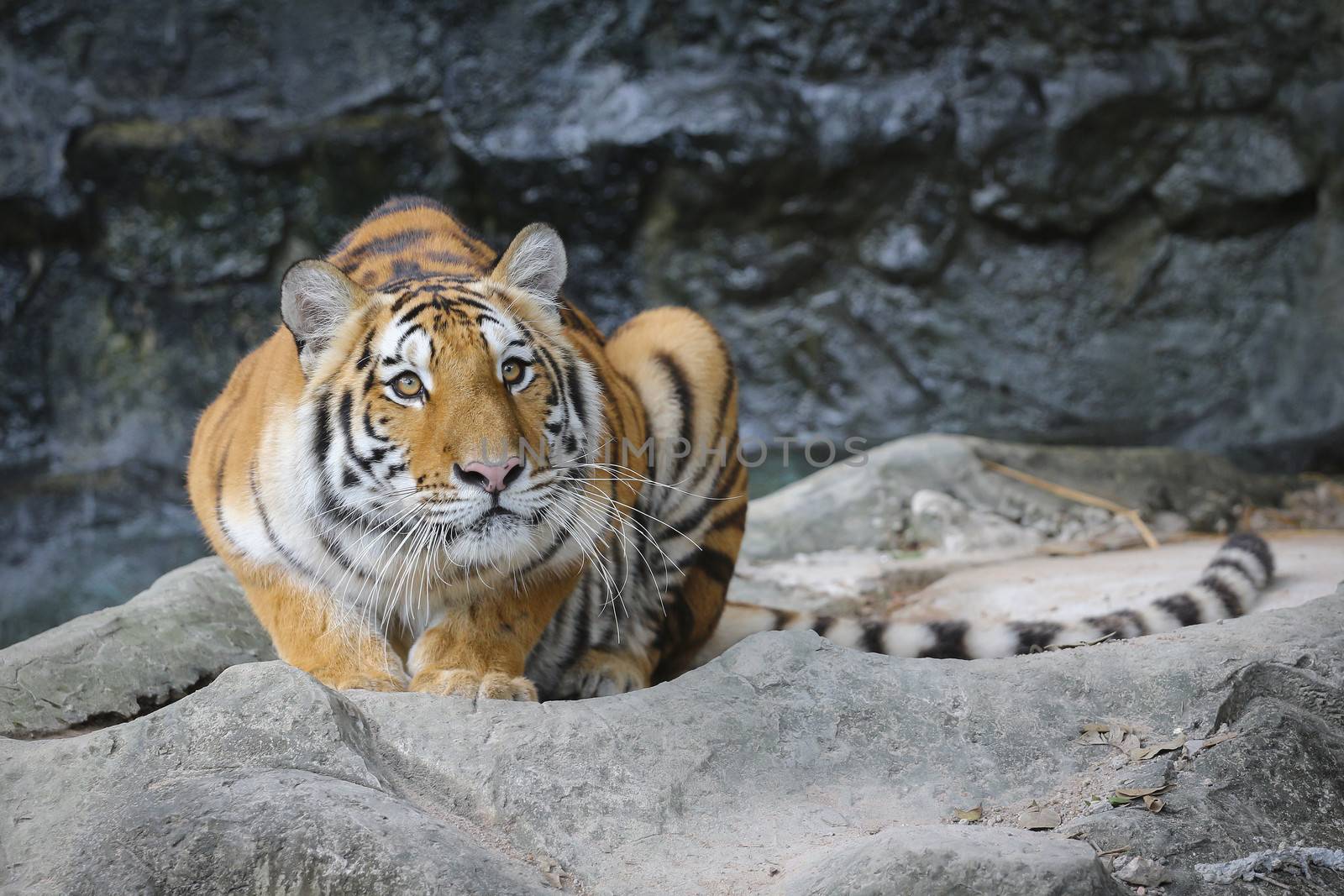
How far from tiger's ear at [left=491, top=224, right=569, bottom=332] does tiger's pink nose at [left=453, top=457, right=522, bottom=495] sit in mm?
532

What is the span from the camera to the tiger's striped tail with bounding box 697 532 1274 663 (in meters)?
3.46

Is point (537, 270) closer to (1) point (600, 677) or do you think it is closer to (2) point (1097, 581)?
(1) point (600, 677)

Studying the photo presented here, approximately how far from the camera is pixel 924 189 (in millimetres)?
8867

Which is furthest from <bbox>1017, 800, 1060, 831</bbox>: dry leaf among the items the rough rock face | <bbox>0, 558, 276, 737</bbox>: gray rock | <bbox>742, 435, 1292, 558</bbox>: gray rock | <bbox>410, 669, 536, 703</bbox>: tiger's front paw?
the rough rock face

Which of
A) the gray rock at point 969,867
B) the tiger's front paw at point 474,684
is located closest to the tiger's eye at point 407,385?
the tiger's front paw at point 474,684

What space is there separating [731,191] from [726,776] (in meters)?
6.94

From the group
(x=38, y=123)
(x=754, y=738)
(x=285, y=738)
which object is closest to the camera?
(x=285, y=738)

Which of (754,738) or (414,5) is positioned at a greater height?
(414,5)

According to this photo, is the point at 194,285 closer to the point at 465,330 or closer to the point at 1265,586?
the point at 465,330

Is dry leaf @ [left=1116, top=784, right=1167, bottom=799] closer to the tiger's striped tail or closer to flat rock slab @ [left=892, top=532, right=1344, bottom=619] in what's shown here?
the tiger's striped tail

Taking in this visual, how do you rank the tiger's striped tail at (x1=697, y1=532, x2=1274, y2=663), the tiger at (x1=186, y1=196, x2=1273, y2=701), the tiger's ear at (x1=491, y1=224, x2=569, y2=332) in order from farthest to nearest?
1. the tiger's striped tail at (x1=697, y1=532, x2=1274, y2=663)
2. the tiger's ear at (x1=491, y1=224, x2=569, y2=332)
3. the tiger at (x1=186, y1=196, x2=1273, y2=701)

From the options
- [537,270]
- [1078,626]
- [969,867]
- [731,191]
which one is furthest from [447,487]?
[731,191]

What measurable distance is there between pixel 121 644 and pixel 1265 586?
3.33 meters

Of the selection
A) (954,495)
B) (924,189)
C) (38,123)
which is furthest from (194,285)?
(954,495)
